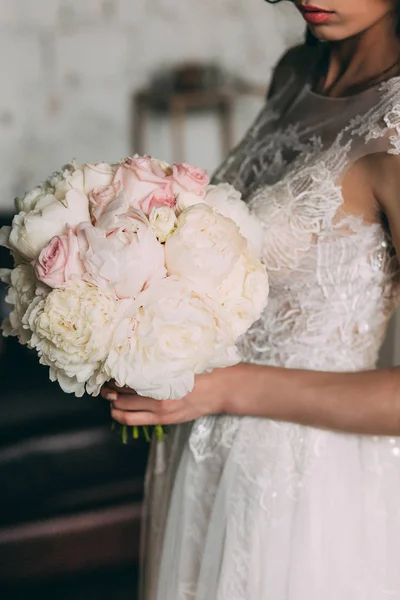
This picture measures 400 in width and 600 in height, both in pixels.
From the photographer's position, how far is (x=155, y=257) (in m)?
0.97

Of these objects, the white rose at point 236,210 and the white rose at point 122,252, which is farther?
the white rose at point 236,210

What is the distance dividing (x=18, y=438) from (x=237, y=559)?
55.8 inches

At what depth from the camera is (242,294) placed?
105cm

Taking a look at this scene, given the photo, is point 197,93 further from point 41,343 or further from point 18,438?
point 41,343

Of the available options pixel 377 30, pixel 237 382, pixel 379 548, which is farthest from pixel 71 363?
pixel 377 30

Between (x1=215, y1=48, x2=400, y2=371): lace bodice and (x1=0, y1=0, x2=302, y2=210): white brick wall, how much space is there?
3.26 meters

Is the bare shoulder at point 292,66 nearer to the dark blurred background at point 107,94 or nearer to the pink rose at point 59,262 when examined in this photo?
the pink rose at point 59,262

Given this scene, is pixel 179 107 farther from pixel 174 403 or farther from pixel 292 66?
pixel 174 403

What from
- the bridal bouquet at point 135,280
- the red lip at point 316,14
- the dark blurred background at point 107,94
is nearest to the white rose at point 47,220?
the bridal bouquet at point 135,280

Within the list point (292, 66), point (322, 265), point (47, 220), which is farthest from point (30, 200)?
point (292, 66)

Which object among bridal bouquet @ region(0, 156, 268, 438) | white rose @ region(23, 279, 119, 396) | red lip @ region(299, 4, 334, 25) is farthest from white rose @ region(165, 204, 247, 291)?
red lip @ region(299, 4, 334, 25)

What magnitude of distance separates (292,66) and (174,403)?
2.83ft

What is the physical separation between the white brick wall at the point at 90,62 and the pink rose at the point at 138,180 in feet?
11.3

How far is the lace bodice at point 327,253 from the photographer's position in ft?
3.92
